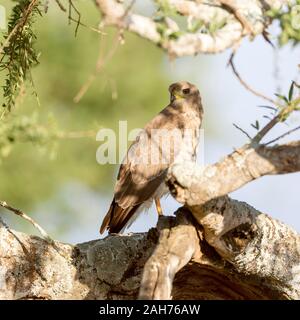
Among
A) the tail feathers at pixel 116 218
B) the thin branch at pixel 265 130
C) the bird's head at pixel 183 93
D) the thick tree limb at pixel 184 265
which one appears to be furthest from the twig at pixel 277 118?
the bird's head at pixel 183 93

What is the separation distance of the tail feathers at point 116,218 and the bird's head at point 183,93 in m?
1.00

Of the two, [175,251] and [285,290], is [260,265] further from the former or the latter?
[175,251]

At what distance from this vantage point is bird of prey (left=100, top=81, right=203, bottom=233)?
464 cm

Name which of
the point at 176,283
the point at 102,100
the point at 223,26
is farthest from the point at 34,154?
the point at 223,26

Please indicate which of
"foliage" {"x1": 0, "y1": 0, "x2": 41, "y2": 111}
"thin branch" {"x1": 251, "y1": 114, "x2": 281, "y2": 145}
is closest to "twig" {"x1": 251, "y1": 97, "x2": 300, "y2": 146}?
"thin branch" {"x1": 251, "y1": 114, "x2": 281, "y2": 145}

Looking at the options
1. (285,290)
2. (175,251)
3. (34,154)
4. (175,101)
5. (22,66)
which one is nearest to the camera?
(175,251)

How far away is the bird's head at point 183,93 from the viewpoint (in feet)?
17.8

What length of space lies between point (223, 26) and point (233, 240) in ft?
4.24

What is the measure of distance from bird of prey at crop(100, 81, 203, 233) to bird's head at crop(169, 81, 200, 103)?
309mm

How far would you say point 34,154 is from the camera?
8273 millimetres

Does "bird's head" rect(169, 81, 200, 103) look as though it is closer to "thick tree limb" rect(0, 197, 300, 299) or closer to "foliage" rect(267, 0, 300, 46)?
"thick tree limb" rect(0, 197, 300, 299)

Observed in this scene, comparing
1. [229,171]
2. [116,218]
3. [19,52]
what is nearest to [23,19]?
[19,52]

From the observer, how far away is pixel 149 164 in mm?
4797

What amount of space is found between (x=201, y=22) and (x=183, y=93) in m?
2.54
